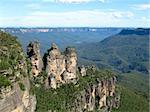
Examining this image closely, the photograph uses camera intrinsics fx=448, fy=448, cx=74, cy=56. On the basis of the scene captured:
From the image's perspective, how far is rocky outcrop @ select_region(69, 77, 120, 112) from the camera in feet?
329

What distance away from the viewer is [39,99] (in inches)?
3376

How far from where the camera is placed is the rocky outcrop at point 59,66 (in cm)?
9519

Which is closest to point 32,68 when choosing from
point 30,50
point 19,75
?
point 30,50

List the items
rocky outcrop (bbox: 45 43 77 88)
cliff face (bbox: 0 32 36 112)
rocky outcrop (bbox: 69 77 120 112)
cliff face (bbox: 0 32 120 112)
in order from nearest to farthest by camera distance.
→ 1. cliff face (bbox: 0 32 36 112)
2. cliff face (bbox: 0 32 120 112)
3. rocky outcrop (bbox: 45 43 77 88)
4. rocky outcrop (bbox: 69 77 120 112)

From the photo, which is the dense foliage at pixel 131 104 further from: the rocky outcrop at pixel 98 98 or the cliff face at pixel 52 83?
the cliff face at pixel 52 83

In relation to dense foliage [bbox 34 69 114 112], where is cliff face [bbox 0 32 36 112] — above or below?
above

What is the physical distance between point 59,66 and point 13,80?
41.5 metres

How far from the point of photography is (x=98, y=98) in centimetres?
11294

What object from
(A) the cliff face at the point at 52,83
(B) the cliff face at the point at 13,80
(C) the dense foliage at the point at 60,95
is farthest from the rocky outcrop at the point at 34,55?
(B) the cliff face at the point at 13,80

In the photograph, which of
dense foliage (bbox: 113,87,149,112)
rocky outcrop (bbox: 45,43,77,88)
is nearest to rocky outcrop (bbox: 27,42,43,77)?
rocky outcrop (bbox: 45,43,77,88)

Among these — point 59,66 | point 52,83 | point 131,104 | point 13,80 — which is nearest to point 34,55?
point 52,83

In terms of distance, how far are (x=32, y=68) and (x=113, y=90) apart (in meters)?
37.9

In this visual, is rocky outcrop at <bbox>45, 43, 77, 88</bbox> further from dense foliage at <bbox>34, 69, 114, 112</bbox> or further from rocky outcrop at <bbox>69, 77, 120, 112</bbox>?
rocky outcrop at <bbox>69, 77, 120, 112</bbox>

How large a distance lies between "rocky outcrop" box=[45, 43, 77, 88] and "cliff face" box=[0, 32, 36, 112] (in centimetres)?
2298
